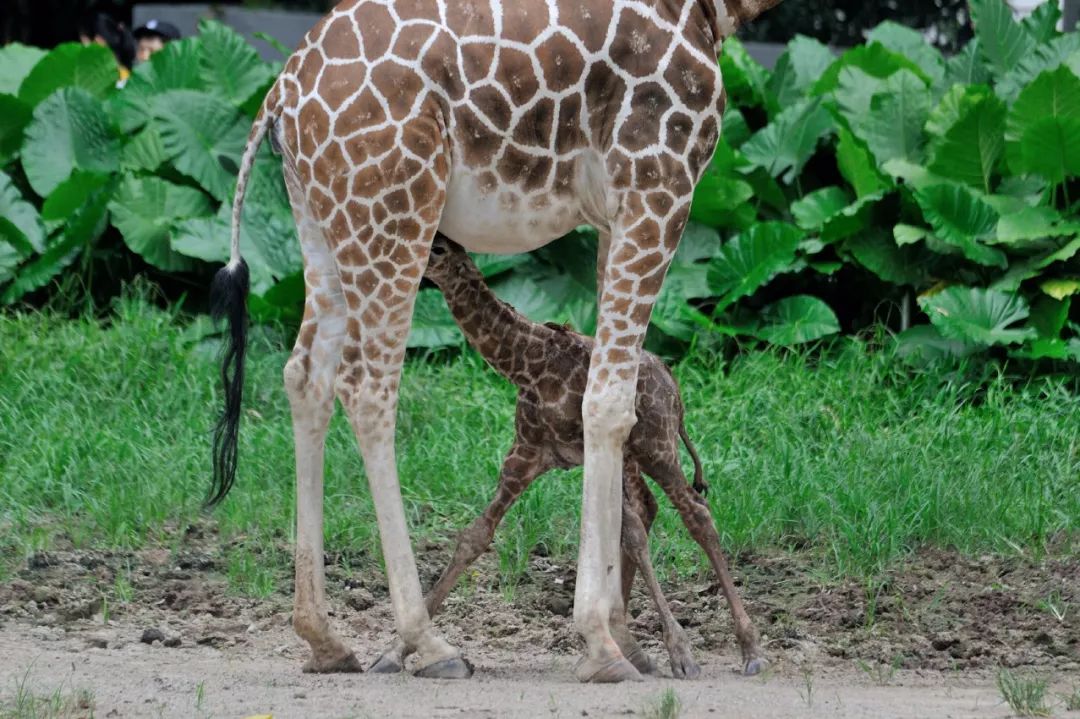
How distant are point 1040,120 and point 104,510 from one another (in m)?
5.24

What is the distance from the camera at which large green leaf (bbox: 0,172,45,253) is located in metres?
9.21

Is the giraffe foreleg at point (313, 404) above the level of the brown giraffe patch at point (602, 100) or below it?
below

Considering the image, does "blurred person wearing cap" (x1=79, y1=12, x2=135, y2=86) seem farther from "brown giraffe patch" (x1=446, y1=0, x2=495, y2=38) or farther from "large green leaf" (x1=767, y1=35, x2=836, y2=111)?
"brown giraffe patch" (x1=446, y1=0, x2=495, y2=38)

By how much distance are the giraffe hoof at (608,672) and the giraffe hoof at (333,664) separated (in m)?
0.78

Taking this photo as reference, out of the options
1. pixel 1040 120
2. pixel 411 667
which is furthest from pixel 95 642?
pixel 1040 120

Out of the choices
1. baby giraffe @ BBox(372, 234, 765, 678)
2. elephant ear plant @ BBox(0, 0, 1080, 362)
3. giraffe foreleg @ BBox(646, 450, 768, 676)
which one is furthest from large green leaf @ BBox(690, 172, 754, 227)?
giraffe foreleg @ BBox(646, 450, 768, 676)

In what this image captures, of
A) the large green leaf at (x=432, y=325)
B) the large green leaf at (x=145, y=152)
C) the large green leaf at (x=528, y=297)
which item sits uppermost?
the large green leaf at (x=145, y=152)

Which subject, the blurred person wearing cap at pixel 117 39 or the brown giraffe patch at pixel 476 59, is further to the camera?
the blurred person wearing cap at pixel 117 39

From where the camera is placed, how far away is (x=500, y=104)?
4480 mm

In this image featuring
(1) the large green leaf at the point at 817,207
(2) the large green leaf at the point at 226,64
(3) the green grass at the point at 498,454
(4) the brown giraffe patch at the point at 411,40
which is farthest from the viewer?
(2) the large green leaf at the point at 226,64

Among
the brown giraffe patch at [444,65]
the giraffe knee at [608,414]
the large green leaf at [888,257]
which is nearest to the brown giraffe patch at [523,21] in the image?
the brown giraffe patch at [444,65]

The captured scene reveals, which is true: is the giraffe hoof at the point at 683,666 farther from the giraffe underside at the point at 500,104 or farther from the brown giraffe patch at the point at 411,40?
the brown giraffe patch at the point at 411,40

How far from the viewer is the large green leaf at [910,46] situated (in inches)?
396

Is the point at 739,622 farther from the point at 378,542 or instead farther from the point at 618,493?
the point at 378,542
